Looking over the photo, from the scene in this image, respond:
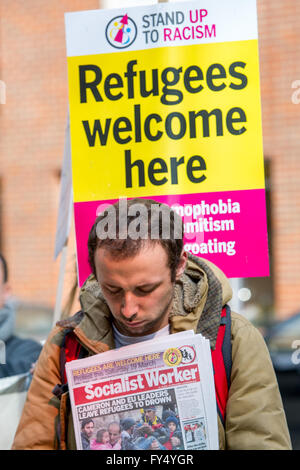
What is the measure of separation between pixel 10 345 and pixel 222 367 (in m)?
1.27

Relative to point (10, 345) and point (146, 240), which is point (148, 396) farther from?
point (10, 345)

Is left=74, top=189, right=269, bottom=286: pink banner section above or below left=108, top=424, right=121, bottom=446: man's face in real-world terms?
above

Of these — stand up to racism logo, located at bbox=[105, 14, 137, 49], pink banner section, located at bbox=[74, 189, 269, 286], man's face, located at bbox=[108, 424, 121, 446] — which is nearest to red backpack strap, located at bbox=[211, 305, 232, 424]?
man's face, located at bbox=[108, 424, 121, 446]

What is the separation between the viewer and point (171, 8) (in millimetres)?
2139

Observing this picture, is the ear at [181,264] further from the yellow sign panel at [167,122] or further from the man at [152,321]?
the yellow sign panel at [167,122]

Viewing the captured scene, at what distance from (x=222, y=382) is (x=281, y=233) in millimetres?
6384

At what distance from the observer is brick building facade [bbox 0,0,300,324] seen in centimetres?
716

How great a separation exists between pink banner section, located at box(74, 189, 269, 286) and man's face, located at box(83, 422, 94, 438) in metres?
0.65

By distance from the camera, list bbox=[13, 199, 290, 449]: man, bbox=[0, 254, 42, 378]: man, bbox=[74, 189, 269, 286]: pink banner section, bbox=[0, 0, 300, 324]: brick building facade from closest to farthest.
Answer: bbox=[13, 199, 290, 449]: man → bbox=[74, 189, 269, 286]: pink banner section → bbox=[0, 254, 42, 378]: man → bbox=[0, 0, 300, 324]: brick building facade

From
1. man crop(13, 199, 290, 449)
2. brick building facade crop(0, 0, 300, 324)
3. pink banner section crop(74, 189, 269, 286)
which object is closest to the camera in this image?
man crop(13, 199, 290, 449)

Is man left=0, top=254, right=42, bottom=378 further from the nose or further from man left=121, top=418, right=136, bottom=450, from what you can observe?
the nose

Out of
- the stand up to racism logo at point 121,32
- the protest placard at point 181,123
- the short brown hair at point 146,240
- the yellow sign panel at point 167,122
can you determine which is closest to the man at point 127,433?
the short brown hair at point 146,240

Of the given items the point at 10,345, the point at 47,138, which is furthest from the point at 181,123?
the point at 47,138

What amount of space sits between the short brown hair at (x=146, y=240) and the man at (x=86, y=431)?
0.40 m
